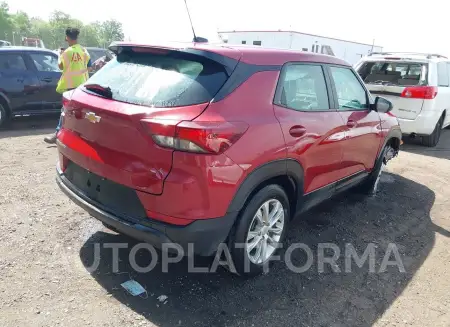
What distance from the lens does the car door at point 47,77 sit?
7879 millimetres

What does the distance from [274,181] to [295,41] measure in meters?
21.4

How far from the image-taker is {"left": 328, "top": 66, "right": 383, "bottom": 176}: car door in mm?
3736

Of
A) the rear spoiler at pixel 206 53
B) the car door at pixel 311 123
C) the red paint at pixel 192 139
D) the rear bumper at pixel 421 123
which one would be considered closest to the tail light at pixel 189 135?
the red paint at pixel 192 139

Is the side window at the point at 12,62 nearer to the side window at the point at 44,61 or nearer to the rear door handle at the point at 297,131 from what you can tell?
the side window at the point at 44,61

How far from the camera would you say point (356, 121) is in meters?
3.88

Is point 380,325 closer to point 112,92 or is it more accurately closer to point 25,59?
point 112,92

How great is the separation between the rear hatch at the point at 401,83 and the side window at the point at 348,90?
3414 millimetres

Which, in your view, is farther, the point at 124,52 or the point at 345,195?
the point at 345,195

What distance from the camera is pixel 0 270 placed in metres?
2.90

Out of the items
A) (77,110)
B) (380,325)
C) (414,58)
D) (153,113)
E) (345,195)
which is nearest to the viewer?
(153,113)

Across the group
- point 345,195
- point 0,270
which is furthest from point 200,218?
point 345,195

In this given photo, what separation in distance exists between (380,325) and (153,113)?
2.12 m

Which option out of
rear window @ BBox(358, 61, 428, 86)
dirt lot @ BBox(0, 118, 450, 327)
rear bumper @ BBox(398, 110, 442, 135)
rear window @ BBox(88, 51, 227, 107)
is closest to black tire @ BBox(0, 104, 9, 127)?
dirt lot @ BBox(0, 118, 450, 327)

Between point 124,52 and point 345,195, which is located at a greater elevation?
point 124,52
